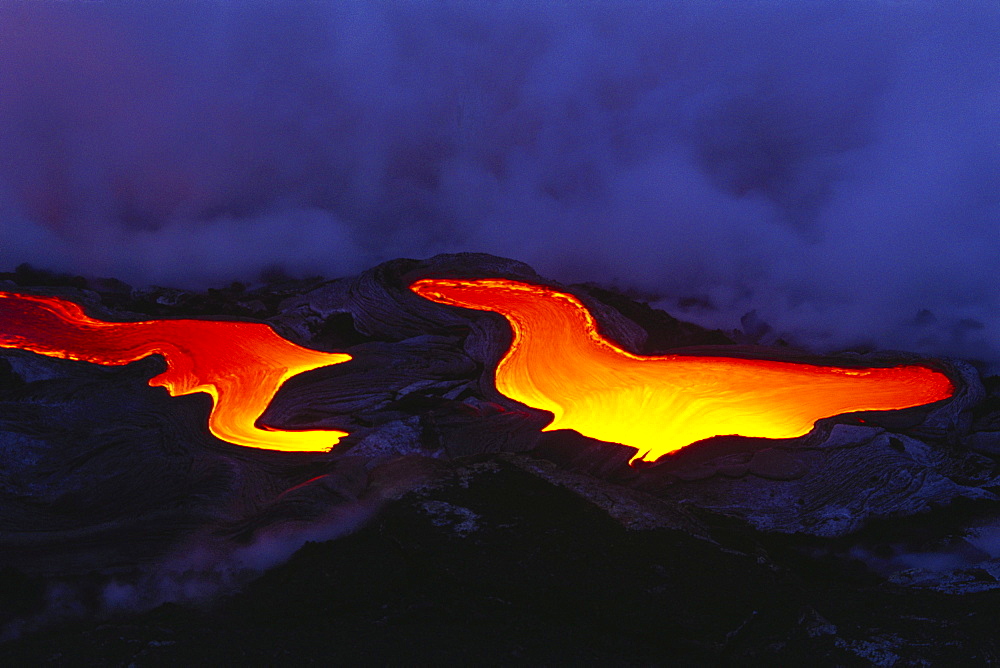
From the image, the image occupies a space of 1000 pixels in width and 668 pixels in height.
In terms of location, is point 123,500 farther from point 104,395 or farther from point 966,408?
point 966,408

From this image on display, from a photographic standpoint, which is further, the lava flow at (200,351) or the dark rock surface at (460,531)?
the lava flow at (200,351)

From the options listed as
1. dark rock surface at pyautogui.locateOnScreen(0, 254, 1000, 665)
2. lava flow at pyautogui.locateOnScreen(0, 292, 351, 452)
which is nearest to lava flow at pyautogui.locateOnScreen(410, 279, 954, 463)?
dark rock surface at pyautogui.locateOnScreen(0, 254, 1000, 665)

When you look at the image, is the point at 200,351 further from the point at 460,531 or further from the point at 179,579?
the point at 460,531

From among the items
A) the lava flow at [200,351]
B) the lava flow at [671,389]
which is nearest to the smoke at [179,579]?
the lava flow at [200,351]

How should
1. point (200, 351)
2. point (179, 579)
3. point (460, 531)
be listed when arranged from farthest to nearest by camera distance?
point (200, 351) → point (460, 531) → point (179, 579)

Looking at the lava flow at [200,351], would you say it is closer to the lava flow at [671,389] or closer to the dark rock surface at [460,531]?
the dark rock surface at [460,531]

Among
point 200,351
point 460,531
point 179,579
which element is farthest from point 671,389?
point 200,351

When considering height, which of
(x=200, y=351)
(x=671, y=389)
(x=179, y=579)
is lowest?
(x=179, y=579)

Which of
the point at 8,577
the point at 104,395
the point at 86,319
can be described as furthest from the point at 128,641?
the point at 86,319
